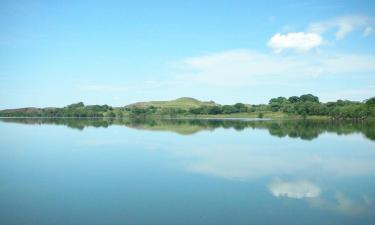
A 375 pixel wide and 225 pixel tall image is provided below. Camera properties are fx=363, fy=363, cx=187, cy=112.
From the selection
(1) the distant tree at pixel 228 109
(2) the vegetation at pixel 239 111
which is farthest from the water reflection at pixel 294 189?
(1) the distant tree at pixel 228 109

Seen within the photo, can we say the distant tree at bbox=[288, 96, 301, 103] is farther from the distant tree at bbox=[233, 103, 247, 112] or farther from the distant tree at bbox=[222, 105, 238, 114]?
the distant tree at bbox=[222, 105, 238, 114]

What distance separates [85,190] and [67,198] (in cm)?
137

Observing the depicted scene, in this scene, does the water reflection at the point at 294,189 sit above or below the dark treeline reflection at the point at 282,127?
below

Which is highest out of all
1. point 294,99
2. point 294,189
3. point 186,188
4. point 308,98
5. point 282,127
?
point 308,98

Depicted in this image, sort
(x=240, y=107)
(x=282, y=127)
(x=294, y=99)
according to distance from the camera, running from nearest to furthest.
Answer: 1. (x=282, y=127)
2. (x=294, y=99)
3. (x=240, y=107)

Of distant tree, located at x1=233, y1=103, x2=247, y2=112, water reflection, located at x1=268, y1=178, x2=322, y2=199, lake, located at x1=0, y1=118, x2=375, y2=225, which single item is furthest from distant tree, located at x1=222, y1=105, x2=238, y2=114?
water reflection, located at x1=268, y1=178, x2=322, y2=199

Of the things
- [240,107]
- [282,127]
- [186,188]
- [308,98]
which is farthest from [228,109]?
[186,188]

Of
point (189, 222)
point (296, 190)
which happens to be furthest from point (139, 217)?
point (296, 190)

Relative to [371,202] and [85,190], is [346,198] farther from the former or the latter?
[85,190]

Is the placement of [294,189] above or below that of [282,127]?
below

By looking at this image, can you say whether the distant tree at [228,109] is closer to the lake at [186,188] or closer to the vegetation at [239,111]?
the vegetation at [239,111]

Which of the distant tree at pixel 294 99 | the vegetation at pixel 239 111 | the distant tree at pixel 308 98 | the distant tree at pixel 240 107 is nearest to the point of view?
the vegetation at pixel 239 111

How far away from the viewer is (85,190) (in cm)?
1558

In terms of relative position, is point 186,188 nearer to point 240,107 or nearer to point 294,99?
point 240,107
